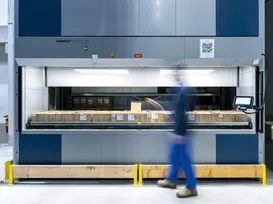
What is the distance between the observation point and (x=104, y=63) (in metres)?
3.58

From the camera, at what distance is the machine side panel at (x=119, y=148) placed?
3510mm

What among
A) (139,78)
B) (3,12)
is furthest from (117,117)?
(3,12)

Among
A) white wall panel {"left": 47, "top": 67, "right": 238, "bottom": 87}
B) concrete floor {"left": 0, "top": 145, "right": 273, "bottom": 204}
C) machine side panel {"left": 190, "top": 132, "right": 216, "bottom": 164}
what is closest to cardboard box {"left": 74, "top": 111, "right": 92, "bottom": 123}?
white wall panel {"left": 47, "top": 67, "right": 238, "bottom": 87}

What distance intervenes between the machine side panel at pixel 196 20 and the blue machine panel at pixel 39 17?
171 cm

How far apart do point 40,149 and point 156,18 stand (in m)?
2.49

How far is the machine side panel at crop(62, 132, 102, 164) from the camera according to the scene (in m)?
3.51

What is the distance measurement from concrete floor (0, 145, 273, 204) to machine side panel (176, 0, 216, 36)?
213 cm

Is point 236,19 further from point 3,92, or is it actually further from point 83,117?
point 3,92

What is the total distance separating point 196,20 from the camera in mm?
3475

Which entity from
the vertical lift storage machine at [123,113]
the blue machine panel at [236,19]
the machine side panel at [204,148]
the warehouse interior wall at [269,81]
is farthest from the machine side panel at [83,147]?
the warehouse interior wall at [269,81]

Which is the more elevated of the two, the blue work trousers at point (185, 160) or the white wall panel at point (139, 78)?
the white wall panel at point (139, 78)

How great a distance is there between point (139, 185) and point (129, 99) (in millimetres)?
1644

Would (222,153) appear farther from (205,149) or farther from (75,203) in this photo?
(75,203)

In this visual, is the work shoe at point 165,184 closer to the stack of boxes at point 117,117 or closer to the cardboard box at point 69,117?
the stack of boxes at point 117,117
